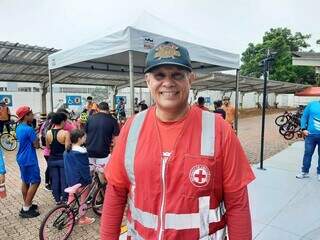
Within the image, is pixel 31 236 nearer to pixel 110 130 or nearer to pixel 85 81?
pixel 110 130

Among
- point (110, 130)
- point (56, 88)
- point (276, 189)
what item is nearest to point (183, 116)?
point (110, 130)

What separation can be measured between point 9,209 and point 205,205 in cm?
433

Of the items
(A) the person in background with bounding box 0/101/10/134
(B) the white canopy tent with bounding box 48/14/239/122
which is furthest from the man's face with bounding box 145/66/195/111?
(A) the person in background with bounding box 0/101/10/134

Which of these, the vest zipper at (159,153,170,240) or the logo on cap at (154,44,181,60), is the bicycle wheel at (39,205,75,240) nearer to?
the vest zipper at (159,153,170,240)

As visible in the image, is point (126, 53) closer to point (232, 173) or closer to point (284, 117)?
point (232, 173)

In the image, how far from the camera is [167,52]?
1.47m

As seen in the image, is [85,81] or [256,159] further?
[85,81]

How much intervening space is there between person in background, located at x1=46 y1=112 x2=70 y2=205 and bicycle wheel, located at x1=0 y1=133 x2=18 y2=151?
6361 millimetres

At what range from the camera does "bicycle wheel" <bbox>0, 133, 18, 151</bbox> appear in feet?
32.4

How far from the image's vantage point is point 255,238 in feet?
11.3

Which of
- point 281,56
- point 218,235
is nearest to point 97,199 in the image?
point 218,235

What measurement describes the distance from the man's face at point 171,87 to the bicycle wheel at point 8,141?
31.7 feet

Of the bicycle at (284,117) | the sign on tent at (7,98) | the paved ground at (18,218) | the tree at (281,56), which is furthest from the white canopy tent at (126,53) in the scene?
the tree at (281,56)

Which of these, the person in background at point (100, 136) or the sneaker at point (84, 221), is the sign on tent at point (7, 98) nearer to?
the person in background at point (100, 136)
